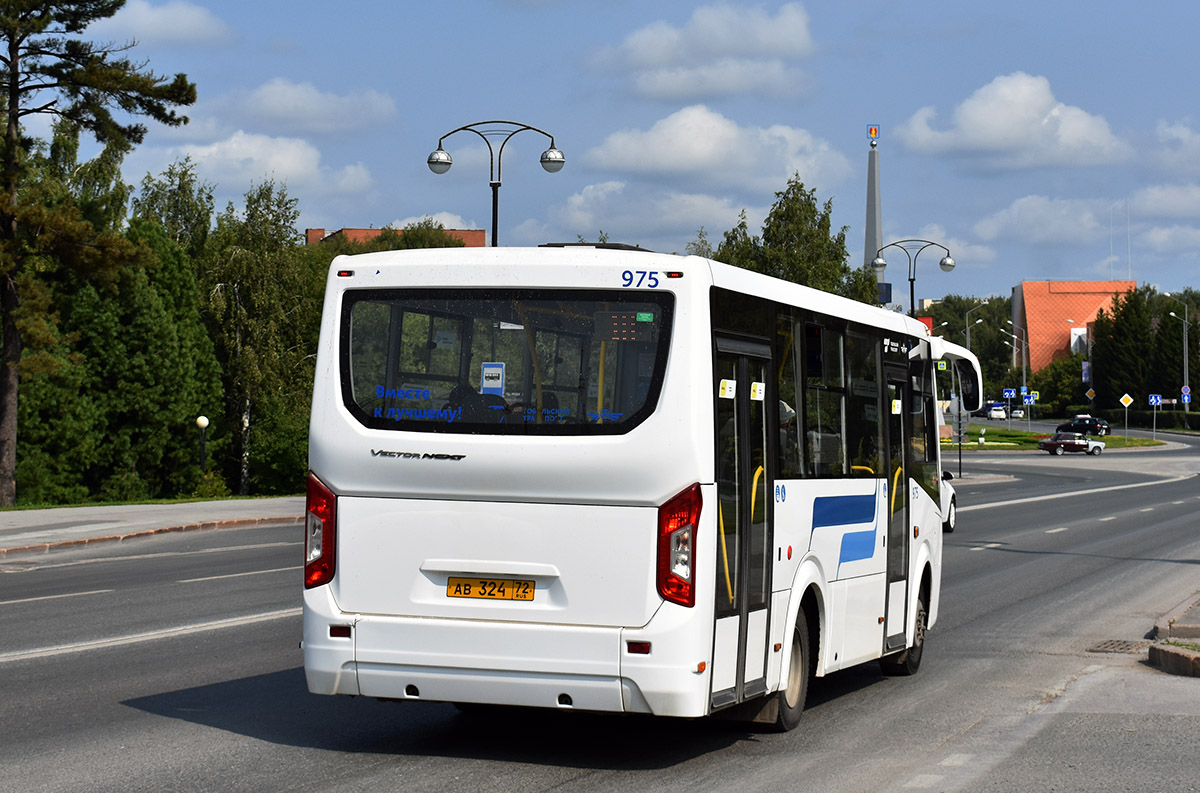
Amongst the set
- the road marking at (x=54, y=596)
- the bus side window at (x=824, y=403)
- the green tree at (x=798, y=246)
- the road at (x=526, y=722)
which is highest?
the green tree at (x=798, y=246)

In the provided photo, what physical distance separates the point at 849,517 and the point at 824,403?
32.0 inches

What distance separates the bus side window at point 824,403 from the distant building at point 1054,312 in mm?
177099

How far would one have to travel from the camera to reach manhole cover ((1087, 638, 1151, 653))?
42.6 ft

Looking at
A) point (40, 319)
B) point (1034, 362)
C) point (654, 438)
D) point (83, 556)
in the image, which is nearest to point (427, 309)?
point (654, 438)

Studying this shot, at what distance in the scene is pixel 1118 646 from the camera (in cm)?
1326

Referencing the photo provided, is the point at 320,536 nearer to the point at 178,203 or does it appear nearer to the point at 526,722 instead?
the point at 526,722

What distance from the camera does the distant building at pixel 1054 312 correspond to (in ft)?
599

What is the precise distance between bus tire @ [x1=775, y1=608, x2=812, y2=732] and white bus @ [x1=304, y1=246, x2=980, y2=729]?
0.07 meters

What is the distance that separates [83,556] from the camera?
22516mm

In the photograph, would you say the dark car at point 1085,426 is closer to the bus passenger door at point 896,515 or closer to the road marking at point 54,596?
the road marking at point 54,596

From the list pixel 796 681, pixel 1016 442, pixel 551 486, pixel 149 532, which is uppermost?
pixel 551 486

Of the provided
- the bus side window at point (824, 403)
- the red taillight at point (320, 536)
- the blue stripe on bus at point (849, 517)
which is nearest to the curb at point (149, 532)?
the red taillight at point (320, 536)

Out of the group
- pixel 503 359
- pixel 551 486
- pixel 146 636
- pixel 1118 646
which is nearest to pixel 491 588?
pixel 551 486

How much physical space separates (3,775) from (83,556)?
1611 centimetres
